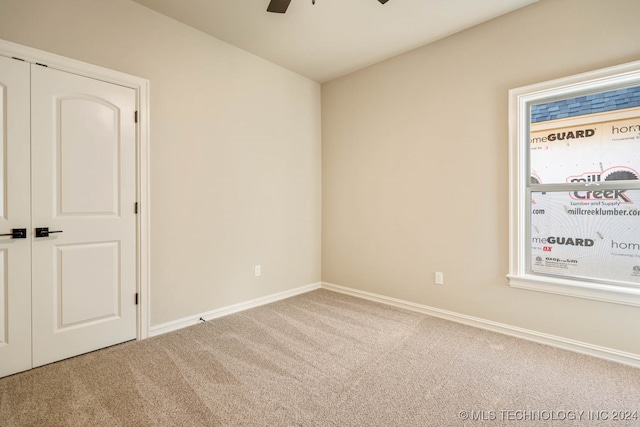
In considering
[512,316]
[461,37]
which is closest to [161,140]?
[461,37]

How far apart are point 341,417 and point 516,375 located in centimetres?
133

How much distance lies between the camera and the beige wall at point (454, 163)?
7.90 ft

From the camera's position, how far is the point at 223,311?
3229mm

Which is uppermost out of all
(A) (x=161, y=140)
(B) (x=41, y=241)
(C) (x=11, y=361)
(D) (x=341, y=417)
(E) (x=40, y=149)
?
(A) (x=161, y=140)

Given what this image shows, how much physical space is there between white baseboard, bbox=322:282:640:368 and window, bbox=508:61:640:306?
0.40 metres

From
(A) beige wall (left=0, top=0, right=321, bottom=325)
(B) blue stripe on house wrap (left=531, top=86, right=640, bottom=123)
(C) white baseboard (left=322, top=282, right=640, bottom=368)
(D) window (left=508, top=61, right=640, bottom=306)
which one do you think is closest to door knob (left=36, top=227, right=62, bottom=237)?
(A) beige wall (left=0, top=0, right=321, bottom=325)

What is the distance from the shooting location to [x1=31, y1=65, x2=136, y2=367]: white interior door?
219 cm

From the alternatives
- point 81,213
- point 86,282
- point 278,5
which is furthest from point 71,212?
point 278,5

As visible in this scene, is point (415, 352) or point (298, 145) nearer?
point (415, 352)

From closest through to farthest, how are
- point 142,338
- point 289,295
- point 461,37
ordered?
point 142,338, point 461,37, point 289,295

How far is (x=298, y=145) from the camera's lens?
4031 mm

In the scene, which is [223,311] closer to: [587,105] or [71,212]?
[71,212]

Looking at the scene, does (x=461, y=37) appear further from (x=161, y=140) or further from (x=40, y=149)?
(x=40, y=149)

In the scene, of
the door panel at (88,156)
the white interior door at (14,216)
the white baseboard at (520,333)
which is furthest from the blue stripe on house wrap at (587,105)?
the white interior door at (14,216)
